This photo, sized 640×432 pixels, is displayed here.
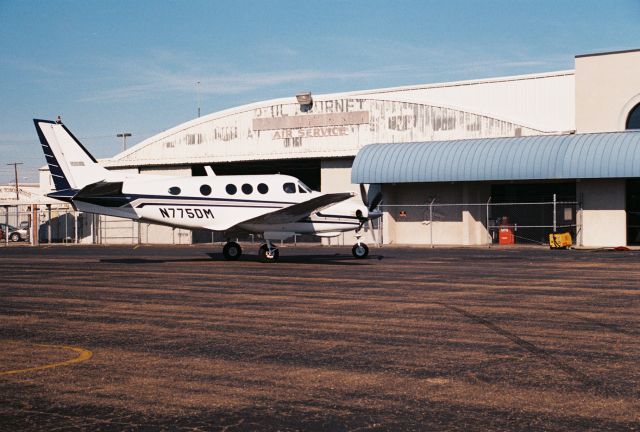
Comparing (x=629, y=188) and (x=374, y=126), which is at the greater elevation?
(x=374, y=126)

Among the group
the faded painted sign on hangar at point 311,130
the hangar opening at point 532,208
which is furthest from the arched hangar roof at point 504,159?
the hangar opening at point 532,208

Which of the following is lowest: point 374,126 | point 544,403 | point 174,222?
point 544,403

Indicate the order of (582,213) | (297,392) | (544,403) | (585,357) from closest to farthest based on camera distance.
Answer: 1. (544,403)
2. (297,392)
3. (585,357)
4. (582,213)

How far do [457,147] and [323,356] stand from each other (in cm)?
3719

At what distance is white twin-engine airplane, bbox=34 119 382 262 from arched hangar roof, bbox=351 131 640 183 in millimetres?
15514

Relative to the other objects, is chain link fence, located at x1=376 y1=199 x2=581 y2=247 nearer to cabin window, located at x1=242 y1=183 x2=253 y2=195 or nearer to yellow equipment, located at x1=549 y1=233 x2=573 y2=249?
yellow equipment, located at x1=549 y1=233 x2=573 y2=249

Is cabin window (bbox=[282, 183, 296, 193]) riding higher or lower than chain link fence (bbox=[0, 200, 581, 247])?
higher

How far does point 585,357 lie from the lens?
1055 centimetres

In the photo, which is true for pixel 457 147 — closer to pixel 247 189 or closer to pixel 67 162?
pixel 247 189

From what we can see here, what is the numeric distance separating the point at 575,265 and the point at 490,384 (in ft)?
68.7

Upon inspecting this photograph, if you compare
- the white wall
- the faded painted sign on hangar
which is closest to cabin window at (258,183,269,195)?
the faded painted sign on hangar

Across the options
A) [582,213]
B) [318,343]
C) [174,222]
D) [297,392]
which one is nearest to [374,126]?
[582,213]

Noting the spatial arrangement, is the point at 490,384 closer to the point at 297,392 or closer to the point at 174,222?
the point at 297,392

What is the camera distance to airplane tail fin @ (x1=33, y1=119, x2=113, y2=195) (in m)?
31.0
